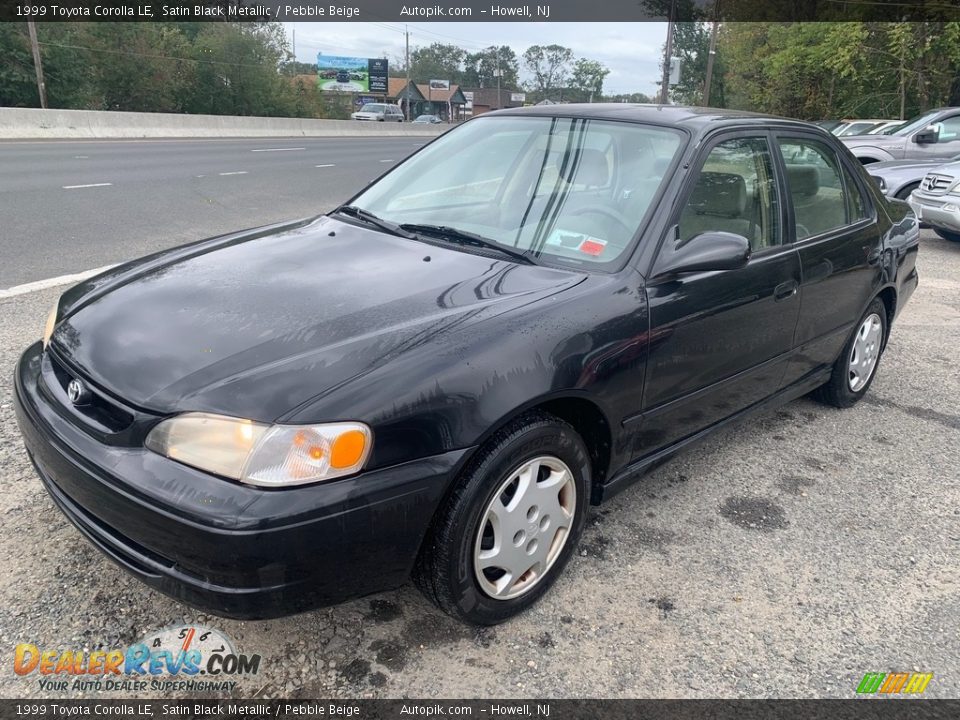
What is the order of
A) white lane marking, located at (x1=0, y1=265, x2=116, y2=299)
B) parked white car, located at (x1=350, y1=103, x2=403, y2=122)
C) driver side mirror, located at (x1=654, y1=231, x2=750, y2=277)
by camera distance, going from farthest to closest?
parked white car, located at (x1=350, y1=103, x2=403, y2=122)
white lane marking, located at (x1=0, y1=265, x2=116, y2=299)
driver side mirror, located at (x1=654, y1=231, x2=750, y2=277)

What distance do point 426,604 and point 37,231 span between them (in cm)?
691

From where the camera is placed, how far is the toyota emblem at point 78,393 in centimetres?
219

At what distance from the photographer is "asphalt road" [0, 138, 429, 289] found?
6.90 m

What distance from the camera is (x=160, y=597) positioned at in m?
2.42

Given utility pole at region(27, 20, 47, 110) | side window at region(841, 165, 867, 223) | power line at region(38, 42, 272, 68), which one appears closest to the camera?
side window at region(841, 165, 867, 223)

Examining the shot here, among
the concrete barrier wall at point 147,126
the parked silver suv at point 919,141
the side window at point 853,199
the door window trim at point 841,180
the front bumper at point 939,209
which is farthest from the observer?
the concrete barrier wall at point 147,126

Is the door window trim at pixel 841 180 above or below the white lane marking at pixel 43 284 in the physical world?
above

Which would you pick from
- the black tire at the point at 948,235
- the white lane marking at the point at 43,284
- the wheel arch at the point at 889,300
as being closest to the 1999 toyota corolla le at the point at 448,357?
the wheel arch at the point at 889,300

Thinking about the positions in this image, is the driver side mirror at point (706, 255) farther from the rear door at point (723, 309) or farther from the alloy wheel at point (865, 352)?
the alloy wheel at point (865, 352)

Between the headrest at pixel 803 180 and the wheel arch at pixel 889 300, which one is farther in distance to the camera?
the wheel arch at pixel 889 300

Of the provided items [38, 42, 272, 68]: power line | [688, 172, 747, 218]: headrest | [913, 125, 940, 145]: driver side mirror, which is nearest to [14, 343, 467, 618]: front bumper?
[688, 172, 747, 218]: headrest

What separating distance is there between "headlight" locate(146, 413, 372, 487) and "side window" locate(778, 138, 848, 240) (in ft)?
8.20

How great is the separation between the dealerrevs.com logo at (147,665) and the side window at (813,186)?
2953 mm

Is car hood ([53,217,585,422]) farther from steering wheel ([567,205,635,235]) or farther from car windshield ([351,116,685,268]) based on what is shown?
steering wheel ([567,205,635,235])
